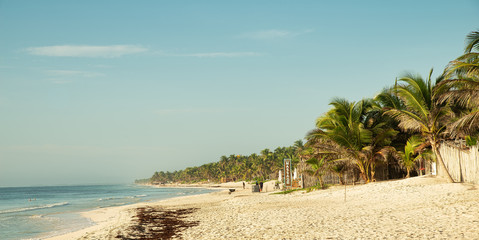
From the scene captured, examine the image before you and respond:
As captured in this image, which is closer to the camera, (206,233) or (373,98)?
(206,233)

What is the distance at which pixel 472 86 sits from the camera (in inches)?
529

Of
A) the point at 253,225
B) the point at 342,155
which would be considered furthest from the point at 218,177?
the point at 253,225

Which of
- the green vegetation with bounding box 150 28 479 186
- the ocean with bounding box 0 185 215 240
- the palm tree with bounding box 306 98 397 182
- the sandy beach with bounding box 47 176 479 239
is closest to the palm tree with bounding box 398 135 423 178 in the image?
the green vegetation with bounding box 150 28 479 186

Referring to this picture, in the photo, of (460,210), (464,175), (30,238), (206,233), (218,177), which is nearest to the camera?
(460,210)

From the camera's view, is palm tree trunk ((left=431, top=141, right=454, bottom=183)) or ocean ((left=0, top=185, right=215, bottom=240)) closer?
palm tree trunk ((left=431, top=141, right=454, bottom=183))

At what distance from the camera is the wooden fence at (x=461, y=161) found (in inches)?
571

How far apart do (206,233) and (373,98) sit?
632 inches

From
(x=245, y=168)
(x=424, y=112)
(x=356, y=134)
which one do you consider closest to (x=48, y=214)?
(x=356, y=134)

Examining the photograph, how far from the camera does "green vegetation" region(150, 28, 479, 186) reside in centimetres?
1476

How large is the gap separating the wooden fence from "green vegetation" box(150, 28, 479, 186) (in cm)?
38

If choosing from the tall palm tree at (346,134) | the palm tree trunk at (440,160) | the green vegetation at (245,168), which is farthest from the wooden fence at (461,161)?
the green vegetation at (245,168)

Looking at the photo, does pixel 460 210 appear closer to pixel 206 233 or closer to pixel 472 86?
pixel 472 86

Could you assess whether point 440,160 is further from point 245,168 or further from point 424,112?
point 245,168

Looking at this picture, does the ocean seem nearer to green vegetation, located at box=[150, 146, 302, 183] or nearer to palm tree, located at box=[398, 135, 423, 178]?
palm tree, located at box=[398, 135, 423, 178]
